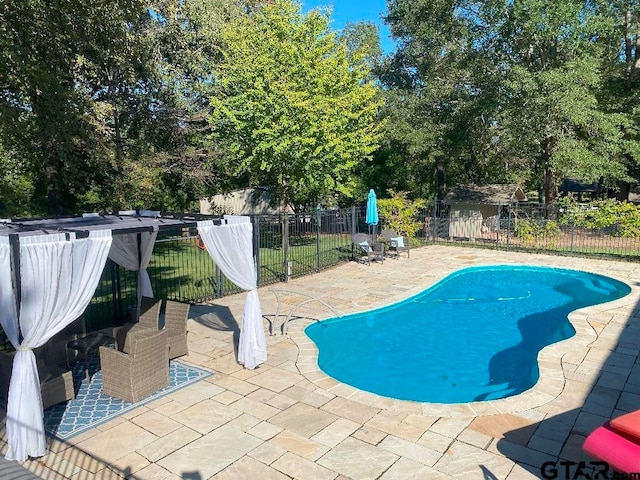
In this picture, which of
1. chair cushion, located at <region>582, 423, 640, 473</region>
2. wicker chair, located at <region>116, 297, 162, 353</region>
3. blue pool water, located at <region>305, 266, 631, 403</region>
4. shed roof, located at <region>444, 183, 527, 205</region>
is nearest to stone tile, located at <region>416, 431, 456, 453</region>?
chair cushion, located at <region>582, 423, 640, 473</region>

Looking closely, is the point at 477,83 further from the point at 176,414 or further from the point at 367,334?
the point at 176,414

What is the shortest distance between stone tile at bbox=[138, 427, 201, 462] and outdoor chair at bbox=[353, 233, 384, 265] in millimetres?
11039

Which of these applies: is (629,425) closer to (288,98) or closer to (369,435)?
(369,435)

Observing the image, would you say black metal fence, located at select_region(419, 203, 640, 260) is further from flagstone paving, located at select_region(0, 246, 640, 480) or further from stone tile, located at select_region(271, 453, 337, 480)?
stone tile, located at select_region(271, 453, 337, 480)

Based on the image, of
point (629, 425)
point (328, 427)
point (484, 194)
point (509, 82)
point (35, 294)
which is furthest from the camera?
point (484, 194)

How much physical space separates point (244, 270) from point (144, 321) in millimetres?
1803

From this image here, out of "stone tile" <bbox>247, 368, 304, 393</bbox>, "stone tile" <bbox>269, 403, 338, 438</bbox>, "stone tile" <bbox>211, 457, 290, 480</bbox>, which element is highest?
"stone tile" <bbox>247, 368, 304, 393</bbox>

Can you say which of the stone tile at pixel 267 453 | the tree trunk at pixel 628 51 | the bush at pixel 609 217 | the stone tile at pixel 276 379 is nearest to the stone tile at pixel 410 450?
the stone tile at pixel 267 453

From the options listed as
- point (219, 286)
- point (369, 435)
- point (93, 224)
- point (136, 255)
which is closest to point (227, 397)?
point (369, 435)

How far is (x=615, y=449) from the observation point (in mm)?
3467

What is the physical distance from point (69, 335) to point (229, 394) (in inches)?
Answer: 115

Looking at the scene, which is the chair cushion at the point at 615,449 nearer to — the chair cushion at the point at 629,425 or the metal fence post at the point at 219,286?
the chair cushion at the point at 629,425

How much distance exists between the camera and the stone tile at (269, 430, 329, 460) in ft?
15.2

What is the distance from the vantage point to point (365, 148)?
17.8 m
